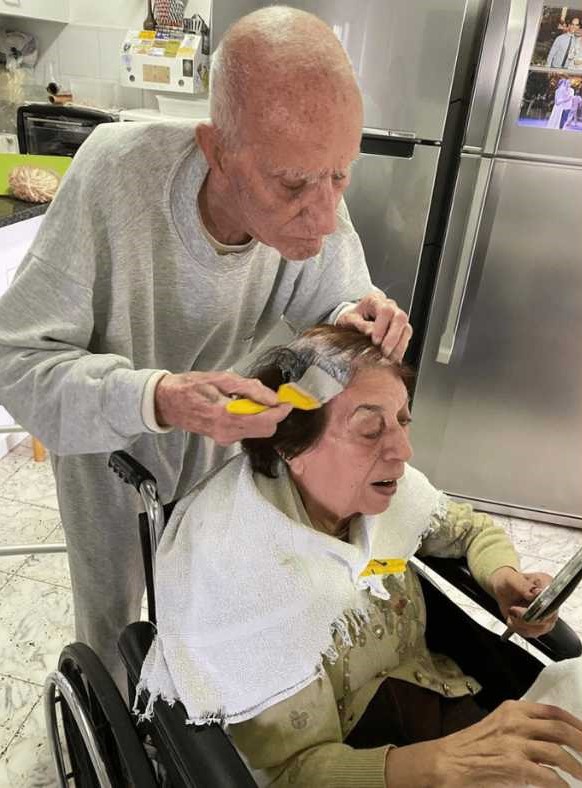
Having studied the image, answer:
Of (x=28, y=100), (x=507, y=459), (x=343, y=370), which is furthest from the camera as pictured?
(x=28, y=100)

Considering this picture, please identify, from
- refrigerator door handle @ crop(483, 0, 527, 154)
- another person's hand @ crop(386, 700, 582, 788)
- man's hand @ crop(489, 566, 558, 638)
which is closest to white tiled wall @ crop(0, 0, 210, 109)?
refrigerator door handle @ crop(483, 0, 527, 154)

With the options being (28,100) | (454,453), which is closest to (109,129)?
(454,453)

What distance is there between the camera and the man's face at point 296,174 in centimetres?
74

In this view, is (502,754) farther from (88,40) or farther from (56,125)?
(88,40)

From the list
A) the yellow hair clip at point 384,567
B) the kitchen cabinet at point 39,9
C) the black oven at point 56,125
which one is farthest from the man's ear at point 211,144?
the kitchen cabinet at point 39,9

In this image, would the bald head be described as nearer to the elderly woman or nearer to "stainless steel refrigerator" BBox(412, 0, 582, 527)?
the elderly woman

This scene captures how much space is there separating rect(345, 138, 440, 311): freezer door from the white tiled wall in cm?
167

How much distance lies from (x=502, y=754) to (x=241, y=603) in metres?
0.35

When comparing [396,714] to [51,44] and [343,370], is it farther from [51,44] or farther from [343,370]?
[51,44]

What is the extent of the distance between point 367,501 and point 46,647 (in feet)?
3.83

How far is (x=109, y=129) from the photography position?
94cm

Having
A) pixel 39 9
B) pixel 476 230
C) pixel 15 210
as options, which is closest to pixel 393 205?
pixel 476 230

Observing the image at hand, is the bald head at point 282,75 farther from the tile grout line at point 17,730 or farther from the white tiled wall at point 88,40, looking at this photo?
the white tiled wall at point 88,40

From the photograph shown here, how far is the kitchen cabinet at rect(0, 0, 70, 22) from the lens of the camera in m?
2.70
